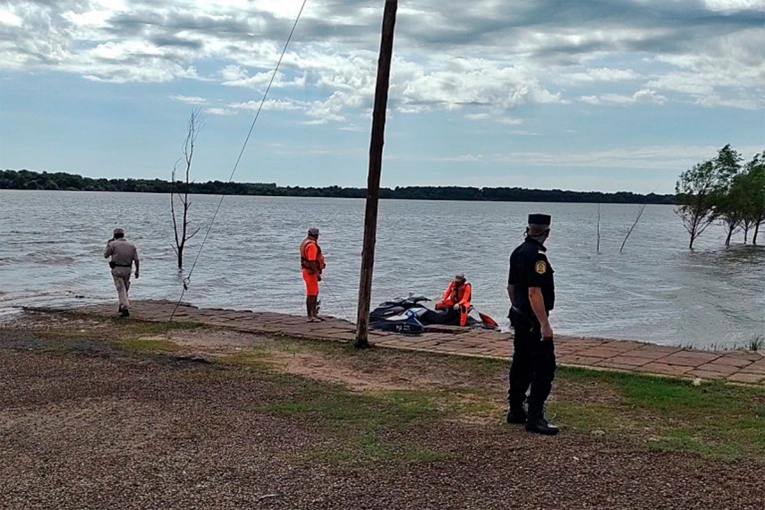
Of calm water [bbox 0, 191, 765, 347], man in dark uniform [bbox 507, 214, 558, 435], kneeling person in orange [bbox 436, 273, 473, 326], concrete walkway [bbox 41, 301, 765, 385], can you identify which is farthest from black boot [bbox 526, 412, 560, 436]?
calm water [bbox 0, 191, 765, 347]

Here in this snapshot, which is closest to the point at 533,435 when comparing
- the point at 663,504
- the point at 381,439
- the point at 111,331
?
the point at 381,439

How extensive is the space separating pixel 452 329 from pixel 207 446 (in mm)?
6756

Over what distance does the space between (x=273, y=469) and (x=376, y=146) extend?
5.24 metres

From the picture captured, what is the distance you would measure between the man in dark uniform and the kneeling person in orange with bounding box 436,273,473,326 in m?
8.59

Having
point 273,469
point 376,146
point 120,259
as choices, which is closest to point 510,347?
point 376,146

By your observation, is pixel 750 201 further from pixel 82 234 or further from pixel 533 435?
pixel 533 435

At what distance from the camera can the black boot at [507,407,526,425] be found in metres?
6.42

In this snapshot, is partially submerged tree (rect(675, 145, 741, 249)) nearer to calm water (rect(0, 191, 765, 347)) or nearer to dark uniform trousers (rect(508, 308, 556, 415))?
calm water (rect(0, 191, 765, 347))

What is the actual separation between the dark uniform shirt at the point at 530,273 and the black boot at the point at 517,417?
846mm

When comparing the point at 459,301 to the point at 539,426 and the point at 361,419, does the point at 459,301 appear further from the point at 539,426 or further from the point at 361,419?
the point at 539,426

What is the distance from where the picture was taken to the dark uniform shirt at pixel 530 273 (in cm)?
597

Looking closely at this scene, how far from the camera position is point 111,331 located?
1154 cm

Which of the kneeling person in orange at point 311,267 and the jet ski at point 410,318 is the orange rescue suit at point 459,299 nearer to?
the jet ski at point 410,318

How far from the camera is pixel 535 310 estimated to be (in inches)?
235
